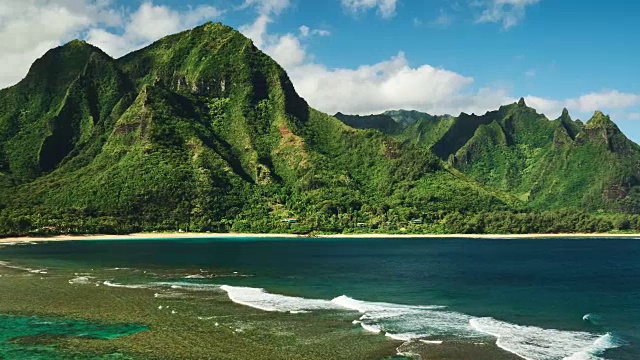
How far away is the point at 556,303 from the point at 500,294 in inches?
331

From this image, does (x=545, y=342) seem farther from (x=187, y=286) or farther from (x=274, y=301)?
(x=187, y=286)

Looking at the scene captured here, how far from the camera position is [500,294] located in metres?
74.2

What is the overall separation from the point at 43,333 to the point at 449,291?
50135mm

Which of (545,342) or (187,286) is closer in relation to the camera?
(545,342)

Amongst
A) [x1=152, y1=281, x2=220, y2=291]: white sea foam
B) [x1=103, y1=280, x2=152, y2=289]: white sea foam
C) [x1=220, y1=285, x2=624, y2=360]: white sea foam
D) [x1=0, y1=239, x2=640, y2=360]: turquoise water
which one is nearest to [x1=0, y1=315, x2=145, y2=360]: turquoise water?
[x1=220, y1=285, x2=624, y2=360]: white sea foam

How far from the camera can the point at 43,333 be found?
47250 mm

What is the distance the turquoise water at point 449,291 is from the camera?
156ft

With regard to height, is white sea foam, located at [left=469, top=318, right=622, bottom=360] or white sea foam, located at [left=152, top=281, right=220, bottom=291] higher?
white sea foam, located at [left=152, top=281, right=220, bottom=291]

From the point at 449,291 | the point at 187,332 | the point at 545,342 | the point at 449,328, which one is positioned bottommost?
the point at 449,291

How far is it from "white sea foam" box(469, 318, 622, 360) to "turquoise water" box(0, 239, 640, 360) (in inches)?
3.7

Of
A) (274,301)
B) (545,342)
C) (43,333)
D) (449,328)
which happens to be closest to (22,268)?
(274,301)

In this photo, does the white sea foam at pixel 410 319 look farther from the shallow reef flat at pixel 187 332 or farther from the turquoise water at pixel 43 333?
the turquoise water at pixel 43 333

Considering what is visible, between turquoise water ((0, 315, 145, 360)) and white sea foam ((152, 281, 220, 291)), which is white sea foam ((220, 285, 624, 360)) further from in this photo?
turquoise water ((0, 315, 145, 360))

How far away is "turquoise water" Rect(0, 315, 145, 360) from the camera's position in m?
40.8
